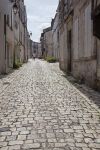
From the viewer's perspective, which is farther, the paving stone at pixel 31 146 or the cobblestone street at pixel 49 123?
the cobblestone street at pixel 49 123

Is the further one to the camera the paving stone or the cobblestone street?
the cobblestone street

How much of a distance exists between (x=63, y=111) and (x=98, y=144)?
247 cm

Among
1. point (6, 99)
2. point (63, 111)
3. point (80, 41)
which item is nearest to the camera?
point (63, 111)

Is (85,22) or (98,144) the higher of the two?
(85,22)

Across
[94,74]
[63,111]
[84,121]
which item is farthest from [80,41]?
[84,121]

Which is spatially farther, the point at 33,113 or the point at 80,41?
the point at 80,41

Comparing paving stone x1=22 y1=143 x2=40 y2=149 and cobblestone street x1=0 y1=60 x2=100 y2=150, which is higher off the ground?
cobblestone street x1=0 y1=60 x2=100 y2=150

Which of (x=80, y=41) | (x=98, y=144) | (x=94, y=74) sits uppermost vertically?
(x=80, y=41)

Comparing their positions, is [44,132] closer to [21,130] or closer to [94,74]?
[21,130]

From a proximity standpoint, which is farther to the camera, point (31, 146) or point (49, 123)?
point (49, 123)

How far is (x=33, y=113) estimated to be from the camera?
22.1 ft

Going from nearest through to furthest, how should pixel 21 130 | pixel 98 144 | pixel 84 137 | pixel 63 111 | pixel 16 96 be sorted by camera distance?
1. pixel 98 144
2. pixel 84 137
3. pixel 21 130
4. pixel 63 111
5. pixel 16 96

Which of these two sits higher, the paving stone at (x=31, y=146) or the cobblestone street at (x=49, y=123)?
the cobblestone street at (x=49, y=123)

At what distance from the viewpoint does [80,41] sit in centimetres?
1394
